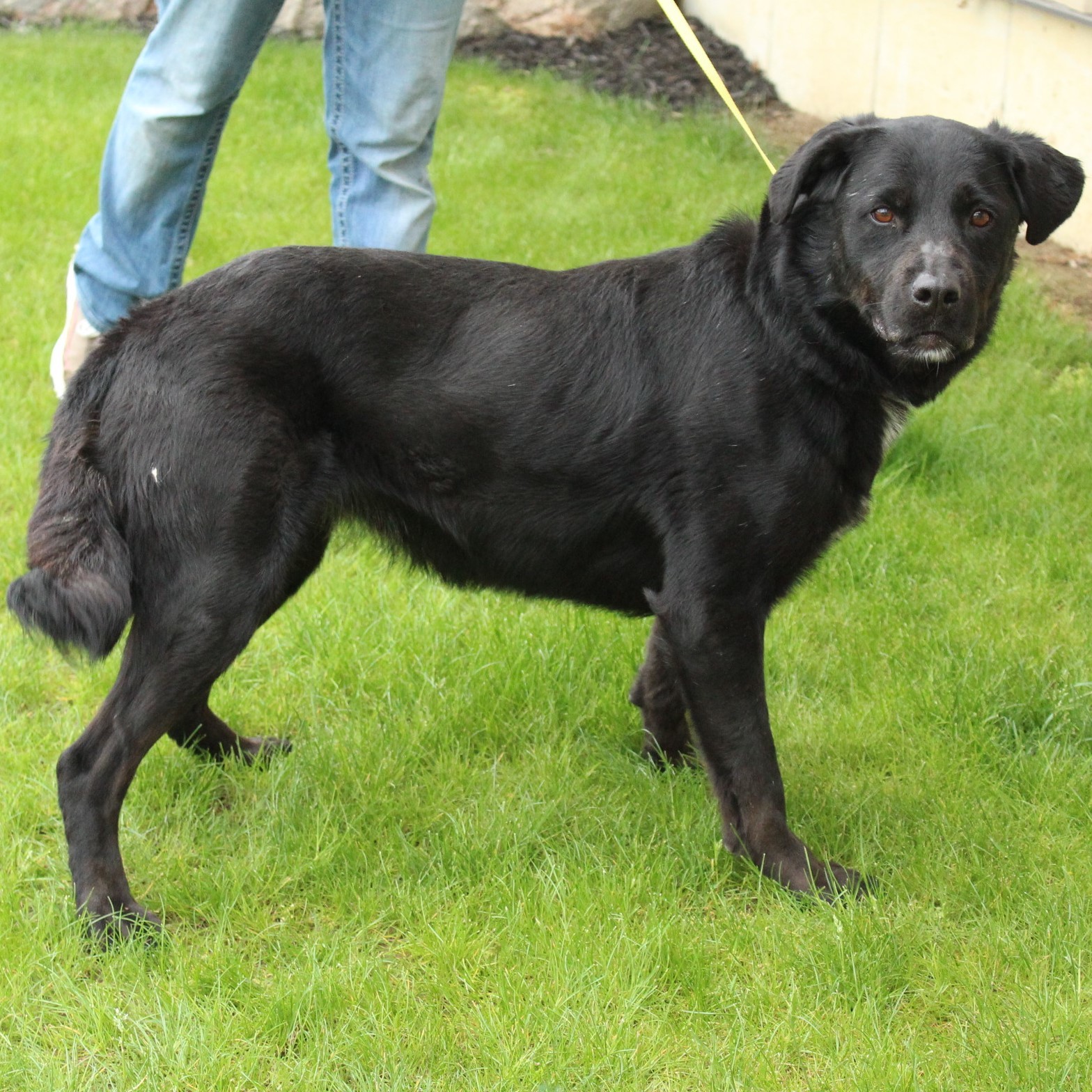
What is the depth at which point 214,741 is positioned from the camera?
3.17 metres

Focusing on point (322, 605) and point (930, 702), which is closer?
point (930, 702)

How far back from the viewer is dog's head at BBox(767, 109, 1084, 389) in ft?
8.65

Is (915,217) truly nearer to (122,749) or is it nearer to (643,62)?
(122,749)

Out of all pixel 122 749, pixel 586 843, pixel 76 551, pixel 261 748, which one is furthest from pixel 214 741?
pixel 586 843

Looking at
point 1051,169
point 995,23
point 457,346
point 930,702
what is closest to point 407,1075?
point 457,346

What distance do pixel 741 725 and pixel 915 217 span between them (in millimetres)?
1096

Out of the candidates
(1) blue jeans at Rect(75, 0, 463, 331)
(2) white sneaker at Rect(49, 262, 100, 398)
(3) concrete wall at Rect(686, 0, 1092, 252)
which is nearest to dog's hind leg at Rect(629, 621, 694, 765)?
(1) blue jeans at Rect(75, 0, 463, 331)

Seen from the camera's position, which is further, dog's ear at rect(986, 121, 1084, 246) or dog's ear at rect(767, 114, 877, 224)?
dog's ear at rect(986, 121, 1084, 246)

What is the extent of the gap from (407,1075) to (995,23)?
555cm

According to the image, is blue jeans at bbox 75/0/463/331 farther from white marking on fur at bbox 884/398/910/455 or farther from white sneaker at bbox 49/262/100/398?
white marking on fur at bbox 884/398/910/455

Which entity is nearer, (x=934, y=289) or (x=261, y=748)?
(x=934, y=289)

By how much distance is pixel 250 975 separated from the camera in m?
2.55

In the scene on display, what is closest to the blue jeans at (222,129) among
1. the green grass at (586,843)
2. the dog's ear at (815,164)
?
the green grass at (586,843)

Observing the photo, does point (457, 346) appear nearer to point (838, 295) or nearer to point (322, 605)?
point (838, 295)
